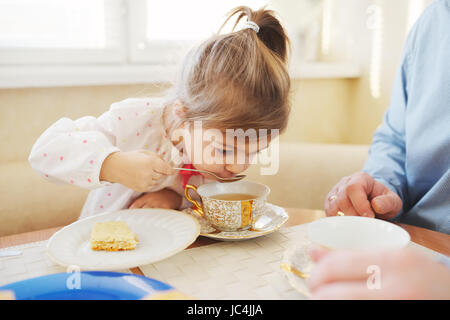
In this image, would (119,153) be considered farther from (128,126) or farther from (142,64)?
(142,64)

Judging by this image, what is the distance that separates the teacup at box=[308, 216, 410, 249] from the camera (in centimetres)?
59

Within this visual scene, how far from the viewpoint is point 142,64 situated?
5.91ft

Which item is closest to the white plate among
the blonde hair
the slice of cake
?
the slice of cake

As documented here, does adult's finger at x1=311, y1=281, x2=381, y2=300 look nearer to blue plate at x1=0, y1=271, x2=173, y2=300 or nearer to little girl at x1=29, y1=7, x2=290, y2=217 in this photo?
blue plate at x1=0, y1=271, x2=173, y2=300

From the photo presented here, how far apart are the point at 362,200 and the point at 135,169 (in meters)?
0.49

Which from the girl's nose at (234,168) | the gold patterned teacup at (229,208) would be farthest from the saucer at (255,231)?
the girl's nose at (234,168)

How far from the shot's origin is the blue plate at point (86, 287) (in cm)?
55

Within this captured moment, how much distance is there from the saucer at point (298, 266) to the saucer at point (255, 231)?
0.14 m

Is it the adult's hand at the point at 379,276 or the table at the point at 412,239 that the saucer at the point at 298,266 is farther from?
the table at the point at 412,239

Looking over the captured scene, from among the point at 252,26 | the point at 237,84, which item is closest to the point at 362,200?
the point at 237,84

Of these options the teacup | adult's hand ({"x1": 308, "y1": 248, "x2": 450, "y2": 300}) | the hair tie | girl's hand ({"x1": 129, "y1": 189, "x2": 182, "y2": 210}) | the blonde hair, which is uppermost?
the hair tie

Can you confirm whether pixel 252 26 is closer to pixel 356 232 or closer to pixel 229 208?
pixel 229 208

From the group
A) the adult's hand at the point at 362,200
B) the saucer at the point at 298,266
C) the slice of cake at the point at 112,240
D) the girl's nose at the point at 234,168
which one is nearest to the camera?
the saucer at the point at 298,266

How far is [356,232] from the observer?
2.06 feet
